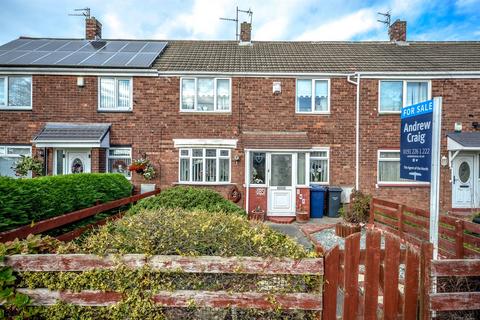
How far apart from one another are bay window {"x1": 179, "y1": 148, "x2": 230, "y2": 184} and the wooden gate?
9477 millimetres

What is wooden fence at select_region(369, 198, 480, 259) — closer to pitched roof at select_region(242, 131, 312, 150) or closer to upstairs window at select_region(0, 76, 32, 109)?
pitched roof at select_region(242, 131, 312, 150)

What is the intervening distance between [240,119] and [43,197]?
832cm

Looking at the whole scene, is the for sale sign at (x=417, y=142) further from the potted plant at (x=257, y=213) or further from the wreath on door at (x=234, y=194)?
the wreath on door at (x=234, y=194)

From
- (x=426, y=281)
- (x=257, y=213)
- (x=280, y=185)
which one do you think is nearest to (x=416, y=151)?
(x=426, y=281)

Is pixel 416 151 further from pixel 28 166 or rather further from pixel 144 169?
pixel 28 166

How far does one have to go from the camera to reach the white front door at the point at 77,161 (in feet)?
39.1

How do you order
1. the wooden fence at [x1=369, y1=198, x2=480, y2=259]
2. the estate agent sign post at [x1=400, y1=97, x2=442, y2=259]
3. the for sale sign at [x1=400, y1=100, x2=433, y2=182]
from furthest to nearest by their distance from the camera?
the wooden fence at [x1=369, y1=198, x2=480, y2=259] < the for sale sign at [x1=400, y1=100, x2=433, y2=182] < the estate agent sign post at [x1=400, y1=97, x2=442, y2=259]

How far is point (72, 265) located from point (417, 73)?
46.5 feet

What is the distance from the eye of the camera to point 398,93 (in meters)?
12.2

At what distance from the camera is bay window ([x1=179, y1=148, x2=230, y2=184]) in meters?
12.0

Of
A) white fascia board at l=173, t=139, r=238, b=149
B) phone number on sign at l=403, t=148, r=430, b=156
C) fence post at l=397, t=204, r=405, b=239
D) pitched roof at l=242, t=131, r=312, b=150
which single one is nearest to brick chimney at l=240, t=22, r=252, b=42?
pitched roof at l=242, t=131, r=312, b=150

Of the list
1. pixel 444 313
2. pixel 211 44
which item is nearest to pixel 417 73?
pixel 211 44

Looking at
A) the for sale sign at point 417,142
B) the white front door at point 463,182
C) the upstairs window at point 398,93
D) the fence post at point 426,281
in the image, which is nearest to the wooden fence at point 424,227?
the fence post at point 426,281

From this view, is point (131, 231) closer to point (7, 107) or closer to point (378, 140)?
point (378, 140)
